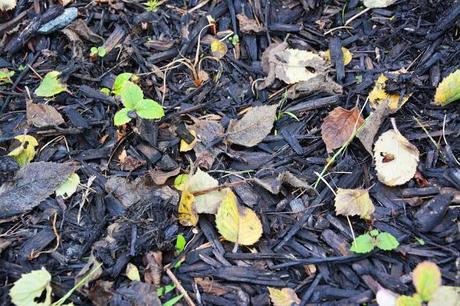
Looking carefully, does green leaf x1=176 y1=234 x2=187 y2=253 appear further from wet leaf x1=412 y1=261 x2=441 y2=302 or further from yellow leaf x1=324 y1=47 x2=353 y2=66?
yellow leaf x1=324 y1=47 x2=353 y2=66

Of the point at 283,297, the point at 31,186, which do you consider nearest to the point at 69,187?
the point at 31,186

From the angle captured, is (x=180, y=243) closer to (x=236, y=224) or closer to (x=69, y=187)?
(x=236, y=224)

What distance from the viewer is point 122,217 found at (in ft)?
5.36

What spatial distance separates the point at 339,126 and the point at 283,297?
611mm

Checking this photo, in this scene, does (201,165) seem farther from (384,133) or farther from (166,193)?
(384,133)

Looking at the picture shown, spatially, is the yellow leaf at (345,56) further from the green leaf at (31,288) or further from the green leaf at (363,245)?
the green leaf at (31,288)

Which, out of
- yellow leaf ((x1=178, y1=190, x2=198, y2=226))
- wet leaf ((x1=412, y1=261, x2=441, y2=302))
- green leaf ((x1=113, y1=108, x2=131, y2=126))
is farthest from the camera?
green leaf ((x1=113, y1=108, x2=131, y2=126))

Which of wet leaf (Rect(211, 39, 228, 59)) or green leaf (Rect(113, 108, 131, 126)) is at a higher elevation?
wet leaf (Rect(211, 39, 228, 59))

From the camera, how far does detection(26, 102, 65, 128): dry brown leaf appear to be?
1.83 metres

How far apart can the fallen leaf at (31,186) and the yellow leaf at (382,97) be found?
1.04 meters

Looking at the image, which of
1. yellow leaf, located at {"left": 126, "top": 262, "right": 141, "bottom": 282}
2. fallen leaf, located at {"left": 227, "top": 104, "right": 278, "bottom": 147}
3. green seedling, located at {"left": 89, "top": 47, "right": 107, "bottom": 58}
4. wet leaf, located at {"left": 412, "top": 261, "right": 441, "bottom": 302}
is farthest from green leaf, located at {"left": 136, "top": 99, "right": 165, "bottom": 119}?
wet leaf, located at {"left": 412, "top": 261, "right": 441, "bottom": 302}

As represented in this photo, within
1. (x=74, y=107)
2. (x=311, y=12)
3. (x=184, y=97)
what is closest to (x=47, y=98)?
(x=74, y=107)

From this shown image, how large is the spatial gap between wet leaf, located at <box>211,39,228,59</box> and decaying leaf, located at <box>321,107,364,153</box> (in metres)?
0.49

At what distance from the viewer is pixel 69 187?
170 cm
